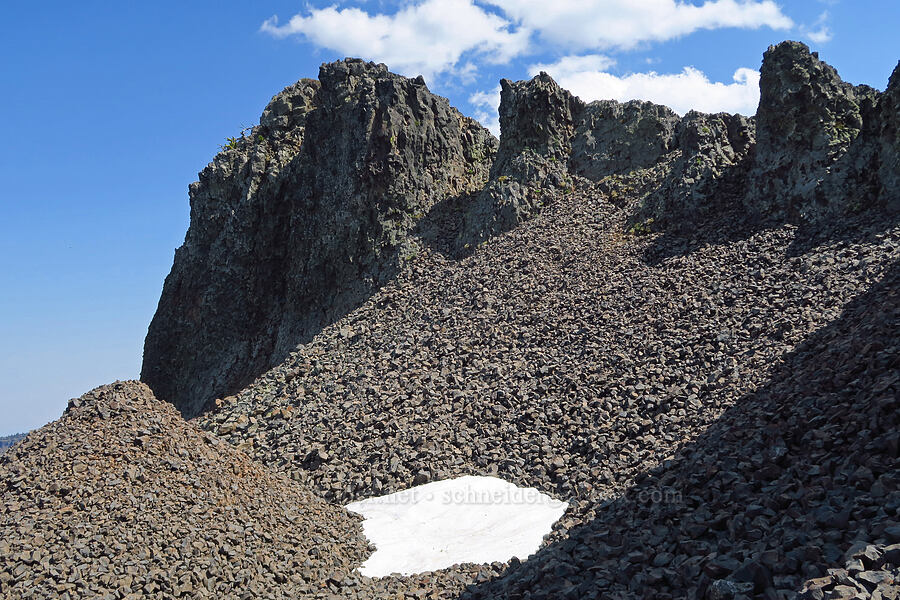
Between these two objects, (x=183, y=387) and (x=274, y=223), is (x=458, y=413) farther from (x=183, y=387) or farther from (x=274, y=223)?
(x=183, y=387)

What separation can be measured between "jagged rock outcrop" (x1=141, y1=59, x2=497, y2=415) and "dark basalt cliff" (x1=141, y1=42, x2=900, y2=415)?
8 centimetres

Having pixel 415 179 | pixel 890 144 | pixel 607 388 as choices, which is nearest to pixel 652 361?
pixel 607 388

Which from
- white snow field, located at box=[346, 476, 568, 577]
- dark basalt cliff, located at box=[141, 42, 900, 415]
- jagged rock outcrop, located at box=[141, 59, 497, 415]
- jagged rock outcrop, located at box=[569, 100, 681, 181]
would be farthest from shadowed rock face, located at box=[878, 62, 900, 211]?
jagged rock outcrop, located at box=[141, 59, 497, 415]

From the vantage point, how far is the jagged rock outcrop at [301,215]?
95.8ft

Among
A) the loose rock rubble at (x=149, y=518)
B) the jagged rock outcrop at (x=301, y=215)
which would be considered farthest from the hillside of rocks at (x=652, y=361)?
the jagged rock outcrop at (x=301, y=215)

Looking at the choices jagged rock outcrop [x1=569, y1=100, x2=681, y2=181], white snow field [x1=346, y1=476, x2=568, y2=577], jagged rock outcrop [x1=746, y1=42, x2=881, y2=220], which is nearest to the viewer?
white snow field [x1=346, y1=476, x2=568, y2=577]

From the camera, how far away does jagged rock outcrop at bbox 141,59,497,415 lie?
2919cm

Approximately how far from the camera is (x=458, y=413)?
17609mm

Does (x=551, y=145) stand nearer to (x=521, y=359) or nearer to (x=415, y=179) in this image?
(x=415, y=179)

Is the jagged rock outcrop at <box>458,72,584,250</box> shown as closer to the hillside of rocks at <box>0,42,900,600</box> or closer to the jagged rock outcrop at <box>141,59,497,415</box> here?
the hillside of rocks at <box>0,42,900,600</box>

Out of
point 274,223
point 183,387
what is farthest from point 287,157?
point 183,387

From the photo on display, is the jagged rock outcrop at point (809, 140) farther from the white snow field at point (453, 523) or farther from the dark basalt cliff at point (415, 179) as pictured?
the white snow field at point (453, 523)

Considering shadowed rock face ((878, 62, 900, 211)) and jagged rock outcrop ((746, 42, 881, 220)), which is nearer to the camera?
shadowed rock face ((878, 62, 900, 211))

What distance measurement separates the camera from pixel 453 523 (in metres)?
13.9
